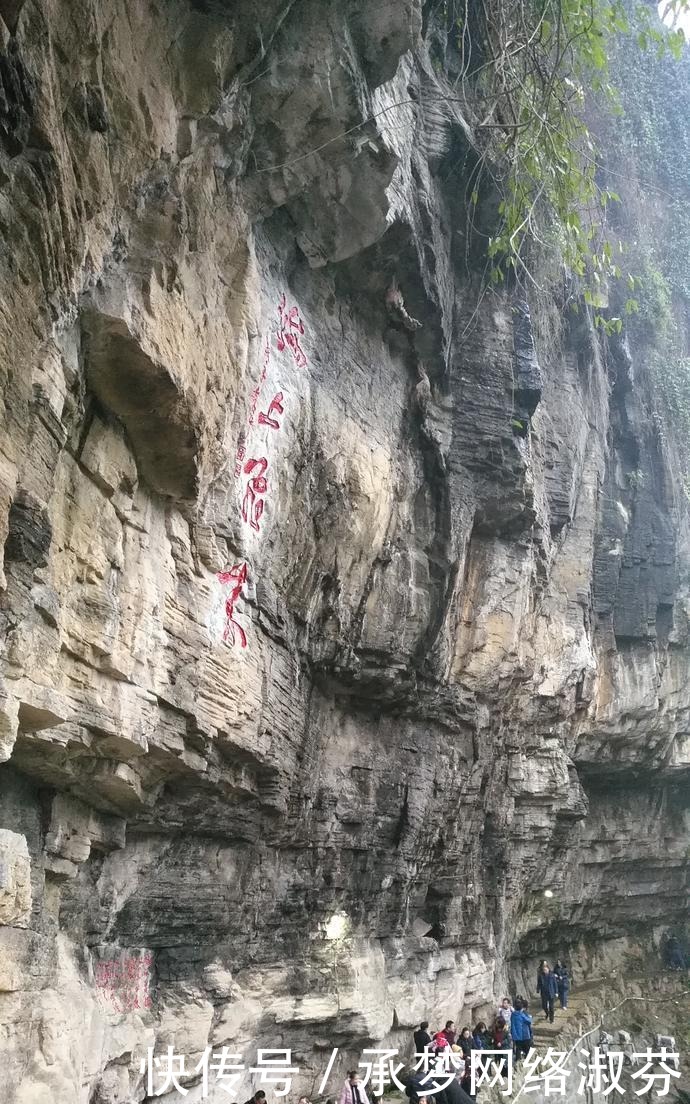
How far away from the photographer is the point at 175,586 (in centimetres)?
671

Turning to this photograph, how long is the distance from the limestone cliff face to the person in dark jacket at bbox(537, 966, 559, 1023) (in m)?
0.95

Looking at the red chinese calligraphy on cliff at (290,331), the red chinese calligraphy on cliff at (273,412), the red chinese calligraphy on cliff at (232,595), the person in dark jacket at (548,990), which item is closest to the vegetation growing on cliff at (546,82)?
the red chinese calligraphy on cliff at (290,331)

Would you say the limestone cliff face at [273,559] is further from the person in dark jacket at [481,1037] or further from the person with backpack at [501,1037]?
the person with backpack at [501,1037]

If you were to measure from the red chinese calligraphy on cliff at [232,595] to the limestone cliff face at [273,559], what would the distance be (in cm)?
6

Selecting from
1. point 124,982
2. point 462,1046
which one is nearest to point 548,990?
point 462,1046

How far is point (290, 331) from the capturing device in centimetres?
860

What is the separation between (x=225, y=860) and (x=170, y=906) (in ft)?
3.07

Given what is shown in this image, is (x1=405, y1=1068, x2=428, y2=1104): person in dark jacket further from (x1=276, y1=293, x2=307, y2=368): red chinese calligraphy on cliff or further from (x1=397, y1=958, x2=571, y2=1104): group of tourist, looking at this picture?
(x1=276, y1=293, x2=307, y2=368): red chinese calligraphy on cliff

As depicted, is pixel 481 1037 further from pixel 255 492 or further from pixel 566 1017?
pixel 255 492

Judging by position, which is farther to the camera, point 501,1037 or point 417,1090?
point 501,1037

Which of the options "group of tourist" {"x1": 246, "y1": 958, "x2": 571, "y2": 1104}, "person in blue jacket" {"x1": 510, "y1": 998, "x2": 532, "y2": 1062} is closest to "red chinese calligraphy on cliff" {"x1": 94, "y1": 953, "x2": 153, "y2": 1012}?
"group of tourist" {"x1": 246, "y1": 958, "x2": 571, "y2": 1104}

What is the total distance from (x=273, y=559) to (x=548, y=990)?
34.7 ft

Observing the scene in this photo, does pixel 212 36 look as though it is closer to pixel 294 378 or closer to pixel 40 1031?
pixel 294 378

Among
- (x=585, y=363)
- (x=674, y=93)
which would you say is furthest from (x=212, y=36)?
(x=674, y=93)
